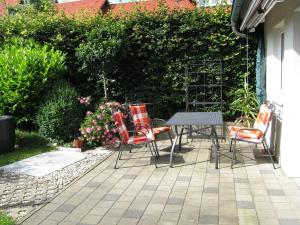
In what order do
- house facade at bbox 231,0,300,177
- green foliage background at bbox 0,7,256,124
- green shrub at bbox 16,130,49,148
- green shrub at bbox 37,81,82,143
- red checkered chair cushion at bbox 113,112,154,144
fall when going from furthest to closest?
green foliage background at bbox 0,7,256,124 → green shrub at bbox 16,130,49,148 → green shrub at bbox 37,81,82,143 → red checkered chair cushion at bbox 113,112,154,144 → house facade at bbox 231,0,300,177

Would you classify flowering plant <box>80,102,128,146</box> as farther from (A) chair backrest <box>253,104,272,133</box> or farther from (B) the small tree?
(A) chair backrest <box>253,104,272,133</box>

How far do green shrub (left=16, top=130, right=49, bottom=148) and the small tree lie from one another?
2013 millimetres

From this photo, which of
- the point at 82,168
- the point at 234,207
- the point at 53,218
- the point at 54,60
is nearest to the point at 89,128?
the point at 82,168

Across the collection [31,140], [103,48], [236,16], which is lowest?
[31,140]

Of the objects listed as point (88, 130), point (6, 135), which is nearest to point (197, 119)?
point (88, 130)

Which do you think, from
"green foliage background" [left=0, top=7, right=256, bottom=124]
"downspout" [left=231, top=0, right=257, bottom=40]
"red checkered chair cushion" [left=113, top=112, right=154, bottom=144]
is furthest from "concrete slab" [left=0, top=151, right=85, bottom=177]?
"downspout" [left=231, top=0, right=257, bottom=40]

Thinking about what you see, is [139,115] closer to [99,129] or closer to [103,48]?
[99,129]

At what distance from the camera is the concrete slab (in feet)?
20.4

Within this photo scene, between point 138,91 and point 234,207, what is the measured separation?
19.2ft

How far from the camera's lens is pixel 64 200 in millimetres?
4797

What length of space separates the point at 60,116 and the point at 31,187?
8.74ft

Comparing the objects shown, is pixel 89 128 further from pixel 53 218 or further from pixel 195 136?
pixel 53 218

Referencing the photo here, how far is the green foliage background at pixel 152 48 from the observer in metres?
9.17

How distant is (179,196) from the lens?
480 centimetres
